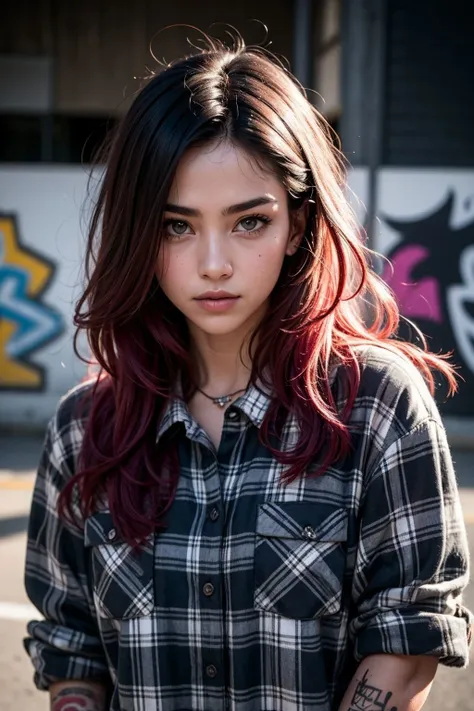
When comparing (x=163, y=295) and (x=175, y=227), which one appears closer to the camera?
(x=175, y=227)

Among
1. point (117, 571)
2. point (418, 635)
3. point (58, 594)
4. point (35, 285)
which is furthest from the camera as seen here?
point (35, 285)

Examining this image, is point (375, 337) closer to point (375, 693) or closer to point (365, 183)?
point (375, 693)

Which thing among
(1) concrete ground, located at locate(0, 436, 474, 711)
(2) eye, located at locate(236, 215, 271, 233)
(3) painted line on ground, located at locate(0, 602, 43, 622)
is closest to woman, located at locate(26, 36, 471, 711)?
(2) eye, located at locate(236, 215, 271, 233)

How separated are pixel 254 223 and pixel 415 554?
648 mm

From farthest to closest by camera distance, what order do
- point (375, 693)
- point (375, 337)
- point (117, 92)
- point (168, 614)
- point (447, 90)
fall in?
point (117, 92), point (447, 90), point (375, 337), point (168, 614), point (375, 693)

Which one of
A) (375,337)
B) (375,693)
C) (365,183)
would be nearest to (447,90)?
(365,183)

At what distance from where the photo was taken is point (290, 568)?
1647 mm

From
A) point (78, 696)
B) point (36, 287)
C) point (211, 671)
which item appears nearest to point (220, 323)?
point (211, 671)

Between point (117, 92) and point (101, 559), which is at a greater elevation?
point (117, 92)

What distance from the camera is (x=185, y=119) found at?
1.66m

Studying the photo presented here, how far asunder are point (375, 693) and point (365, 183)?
6.65 metres

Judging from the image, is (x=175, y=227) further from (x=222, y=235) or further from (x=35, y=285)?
(x=35, y=285)

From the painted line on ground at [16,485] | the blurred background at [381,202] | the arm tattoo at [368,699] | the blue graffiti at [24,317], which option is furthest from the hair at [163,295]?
the blue graffiti at [24,317]

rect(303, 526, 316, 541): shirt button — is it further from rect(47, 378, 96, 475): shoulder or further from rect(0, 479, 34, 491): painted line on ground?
rect(0, 479, 34, 491): painted line on ground
